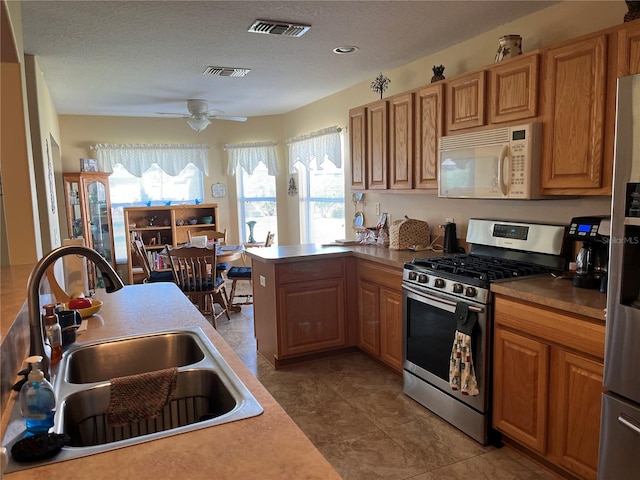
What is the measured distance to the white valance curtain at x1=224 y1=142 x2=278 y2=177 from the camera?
6922 mm

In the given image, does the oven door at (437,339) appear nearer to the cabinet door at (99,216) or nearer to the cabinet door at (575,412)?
the cabinet door at (575,412)

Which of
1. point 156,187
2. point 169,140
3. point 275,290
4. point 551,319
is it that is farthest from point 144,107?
point 551,319

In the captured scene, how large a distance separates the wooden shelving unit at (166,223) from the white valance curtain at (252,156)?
74cm

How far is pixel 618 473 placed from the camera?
183cm

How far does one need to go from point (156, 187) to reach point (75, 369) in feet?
18.7

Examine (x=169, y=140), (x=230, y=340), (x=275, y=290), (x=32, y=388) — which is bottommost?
(x=230, y=340)

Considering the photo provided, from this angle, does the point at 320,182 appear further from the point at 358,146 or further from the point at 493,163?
the point at 493,163

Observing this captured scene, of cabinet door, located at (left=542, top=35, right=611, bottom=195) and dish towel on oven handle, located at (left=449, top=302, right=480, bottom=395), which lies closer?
cabinet door, located at (left=542, top=35, right=611, bottom=195)

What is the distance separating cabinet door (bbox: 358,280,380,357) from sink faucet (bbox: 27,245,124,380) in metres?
2.41

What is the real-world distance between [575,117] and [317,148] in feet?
12.2

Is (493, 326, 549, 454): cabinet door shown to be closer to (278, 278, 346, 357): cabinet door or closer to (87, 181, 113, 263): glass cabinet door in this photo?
(278, 278, 346, 357): cabinet door

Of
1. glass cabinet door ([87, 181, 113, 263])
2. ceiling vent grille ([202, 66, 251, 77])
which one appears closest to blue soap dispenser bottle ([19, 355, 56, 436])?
ceiling vent grille ([202, 66, 251, 77])

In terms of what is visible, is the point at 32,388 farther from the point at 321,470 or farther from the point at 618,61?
the point at 618,61

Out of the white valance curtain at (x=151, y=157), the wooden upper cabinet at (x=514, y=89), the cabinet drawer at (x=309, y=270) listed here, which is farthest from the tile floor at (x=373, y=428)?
the white valance curtain at (x=151, y=157)
